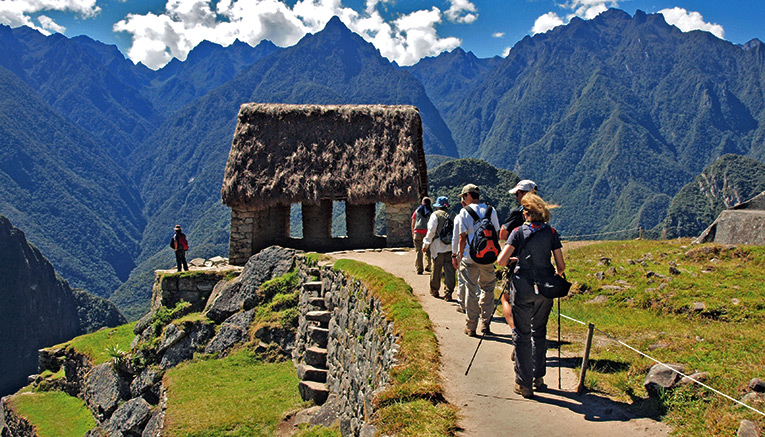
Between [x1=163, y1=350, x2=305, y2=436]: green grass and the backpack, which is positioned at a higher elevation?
the backpack

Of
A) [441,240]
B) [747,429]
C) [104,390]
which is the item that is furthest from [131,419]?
[747,429]

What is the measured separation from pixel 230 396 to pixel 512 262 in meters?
7.34

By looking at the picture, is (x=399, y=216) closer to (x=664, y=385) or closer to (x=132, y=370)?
(x=132, y=370)

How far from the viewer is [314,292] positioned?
1232 cm

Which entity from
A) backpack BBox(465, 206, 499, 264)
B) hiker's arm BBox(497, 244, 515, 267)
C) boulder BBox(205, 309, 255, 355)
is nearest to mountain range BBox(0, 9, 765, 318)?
boulder BBox(205, 309, 255, 355)

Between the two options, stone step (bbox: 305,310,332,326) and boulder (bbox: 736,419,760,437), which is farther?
stone step (bbox: 305,310,332,326)

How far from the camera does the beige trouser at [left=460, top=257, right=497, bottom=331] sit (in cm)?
708

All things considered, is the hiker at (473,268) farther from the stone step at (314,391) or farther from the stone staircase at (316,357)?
the stone staircase at (316,357)

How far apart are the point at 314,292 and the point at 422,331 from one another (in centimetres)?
586

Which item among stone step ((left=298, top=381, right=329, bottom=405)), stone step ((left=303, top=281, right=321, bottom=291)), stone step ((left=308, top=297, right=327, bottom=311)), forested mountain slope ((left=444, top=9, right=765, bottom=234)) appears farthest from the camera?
forested mountain slope ((left=444, top=9, right=765, bottom=234))

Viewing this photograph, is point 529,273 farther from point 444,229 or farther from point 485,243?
point 444,229

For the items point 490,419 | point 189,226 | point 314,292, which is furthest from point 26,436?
point 189,226

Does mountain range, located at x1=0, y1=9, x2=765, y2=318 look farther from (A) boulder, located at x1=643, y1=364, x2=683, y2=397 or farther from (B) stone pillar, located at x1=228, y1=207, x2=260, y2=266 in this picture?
(A) boulder, located at x1=643, y1=364, x2=683, y2=397

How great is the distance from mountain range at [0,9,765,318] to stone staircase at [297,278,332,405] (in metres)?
72.9
